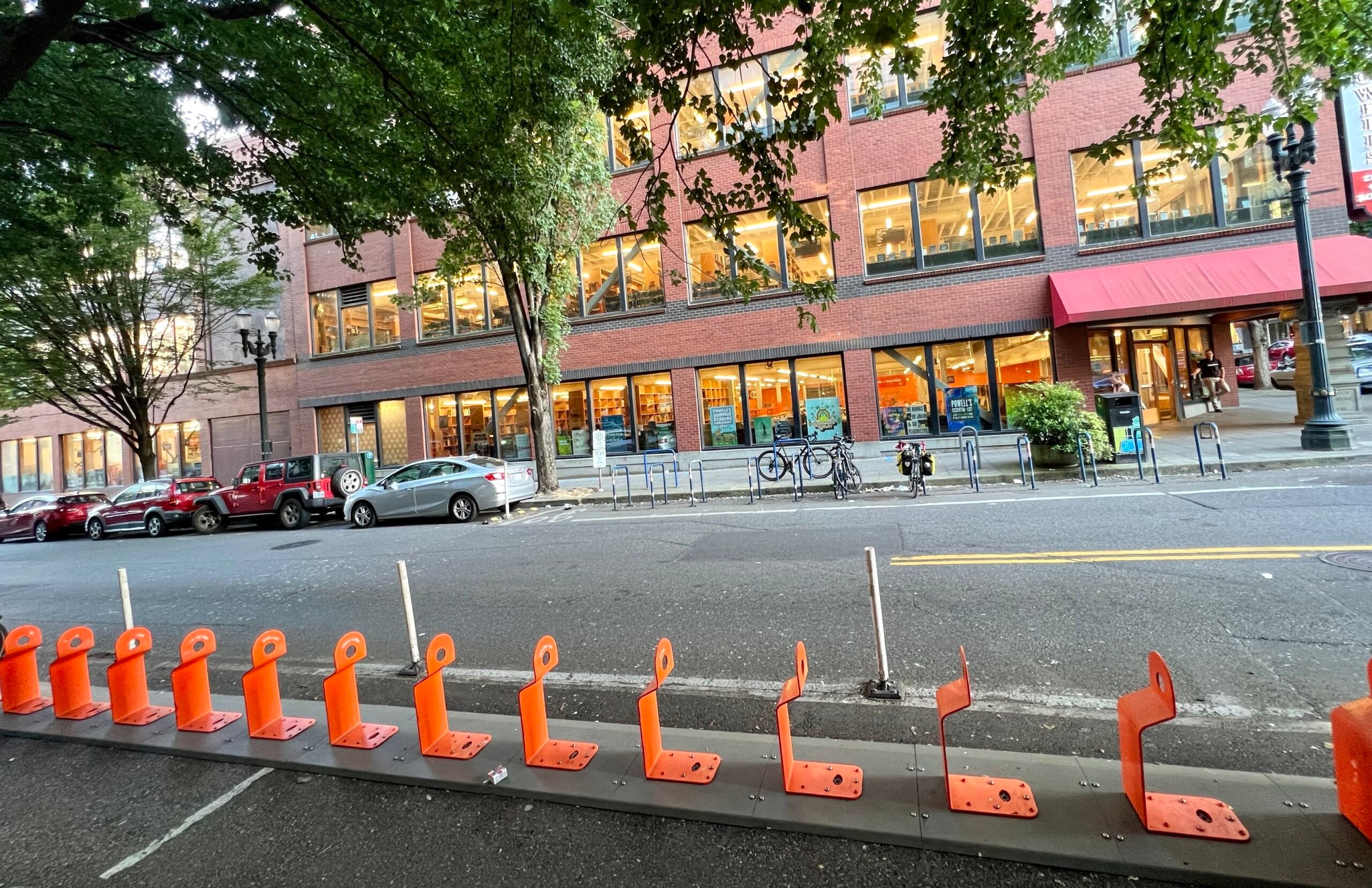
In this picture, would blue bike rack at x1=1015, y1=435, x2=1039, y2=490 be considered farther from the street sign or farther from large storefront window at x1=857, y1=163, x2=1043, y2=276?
the street sign

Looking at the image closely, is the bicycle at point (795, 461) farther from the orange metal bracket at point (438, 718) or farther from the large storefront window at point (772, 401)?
the orange metal bracket at point (438, 718)

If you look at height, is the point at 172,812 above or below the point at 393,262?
below

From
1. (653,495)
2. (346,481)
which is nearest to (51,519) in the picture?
(346,481)

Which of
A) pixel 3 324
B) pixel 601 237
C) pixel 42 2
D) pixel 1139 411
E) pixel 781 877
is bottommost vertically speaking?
pixel 781 877

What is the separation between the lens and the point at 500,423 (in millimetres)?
21344

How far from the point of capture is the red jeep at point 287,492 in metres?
16.3

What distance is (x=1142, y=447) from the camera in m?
11.6

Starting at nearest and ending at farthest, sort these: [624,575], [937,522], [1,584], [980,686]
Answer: [980,686] < [624,575] < [937,522] < [1,584]

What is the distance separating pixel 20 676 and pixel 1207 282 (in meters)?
20.1

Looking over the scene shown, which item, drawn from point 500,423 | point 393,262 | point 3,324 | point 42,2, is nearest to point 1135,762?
point 42,2

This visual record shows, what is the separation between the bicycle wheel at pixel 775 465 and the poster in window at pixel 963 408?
4.96 meters

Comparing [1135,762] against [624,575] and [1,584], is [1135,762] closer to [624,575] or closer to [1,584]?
[624,575]

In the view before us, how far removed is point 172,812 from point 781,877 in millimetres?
3180

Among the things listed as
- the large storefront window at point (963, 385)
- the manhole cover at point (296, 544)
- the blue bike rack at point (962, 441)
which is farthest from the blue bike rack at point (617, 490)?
the large storefront window at point (963, 385)
